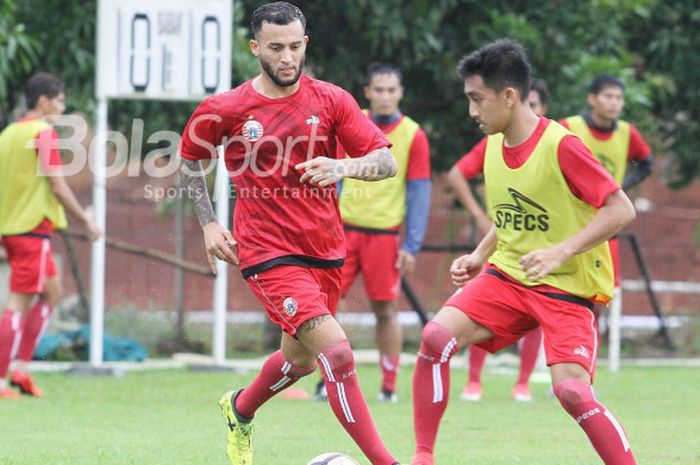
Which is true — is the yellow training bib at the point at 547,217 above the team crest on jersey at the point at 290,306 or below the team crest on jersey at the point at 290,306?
above

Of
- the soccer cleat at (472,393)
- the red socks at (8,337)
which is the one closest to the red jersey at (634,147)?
the soccer cleat at (472,393)

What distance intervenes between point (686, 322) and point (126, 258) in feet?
24.7

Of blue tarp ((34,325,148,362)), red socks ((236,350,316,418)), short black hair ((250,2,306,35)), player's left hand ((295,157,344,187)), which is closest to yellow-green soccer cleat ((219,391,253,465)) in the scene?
red socks ((236,350,316,418))

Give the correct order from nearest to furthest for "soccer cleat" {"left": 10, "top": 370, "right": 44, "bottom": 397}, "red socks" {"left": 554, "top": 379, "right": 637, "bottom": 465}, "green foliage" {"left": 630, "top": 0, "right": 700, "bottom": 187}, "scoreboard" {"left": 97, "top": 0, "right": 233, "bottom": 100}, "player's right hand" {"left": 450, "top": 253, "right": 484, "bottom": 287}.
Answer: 1. "red socks" {"left": 554, "top": 379, "right": 637, "bottom": 465}
2. "player's right hand" {"left": 450, "top": 253, "right": 484, "bottom": 287}
3. "soccer cleat" {"left": 10, "top": 370, "right": 44, "bottom": 397}
4. "scoreboard" {"left": 97, "top": 0, "right": 233, "bottom": 100}
5. "green foliage" {"left": 630, "top": 0, "right": 700, "bottom": 187}

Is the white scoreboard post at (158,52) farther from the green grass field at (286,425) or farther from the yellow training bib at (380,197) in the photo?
the green grass field at (286,425)

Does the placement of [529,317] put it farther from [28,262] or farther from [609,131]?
[28,262]

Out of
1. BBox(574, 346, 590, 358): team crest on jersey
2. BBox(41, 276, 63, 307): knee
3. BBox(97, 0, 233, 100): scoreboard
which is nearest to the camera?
BBox(574, 346, 590, 358): team crest on jersey

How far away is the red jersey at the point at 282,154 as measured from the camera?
274 inches

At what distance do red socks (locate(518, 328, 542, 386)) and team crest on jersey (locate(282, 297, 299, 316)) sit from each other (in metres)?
5.10

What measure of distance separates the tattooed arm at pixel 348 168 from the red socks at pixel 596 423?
133cm

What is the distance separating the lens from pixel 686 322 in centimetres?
1762

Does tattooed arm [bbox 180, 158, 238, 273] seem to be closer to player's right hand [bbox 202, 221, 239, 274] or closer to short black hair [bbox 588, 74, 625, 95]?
player's right hand [bbox 202, 221, 239, 274]

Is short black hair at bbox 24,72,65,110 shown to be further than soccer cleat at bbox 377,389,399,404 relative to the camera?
Yes

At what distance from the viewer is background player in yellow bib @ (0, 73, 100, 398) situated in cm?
1138
